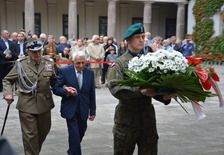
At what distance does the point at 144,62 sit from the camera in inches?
128

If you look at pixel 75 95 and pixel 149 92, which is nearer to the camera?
pixel 149 92

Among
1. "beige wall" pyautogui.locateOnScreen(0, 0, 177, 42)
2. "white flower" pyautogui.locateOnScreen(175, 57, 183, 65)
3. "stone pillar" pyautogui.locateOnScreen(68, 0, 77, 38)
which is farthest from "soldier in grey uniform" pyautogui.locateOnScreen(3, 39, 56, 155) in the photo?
"beige wall" pyautogui.locateOnScreen(0, 0, 177, 42)

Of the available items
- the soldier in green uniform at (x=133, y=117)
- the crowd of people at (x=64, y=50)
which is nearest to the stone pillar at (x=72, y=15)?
the crowd of people at (x=64, y=50)

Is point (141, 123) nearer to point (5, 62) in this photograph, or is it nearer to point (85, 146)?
point (85, 146)

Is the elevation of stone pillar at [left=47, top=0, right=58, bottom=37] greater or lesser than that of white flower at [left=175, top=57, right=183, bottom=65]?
greater

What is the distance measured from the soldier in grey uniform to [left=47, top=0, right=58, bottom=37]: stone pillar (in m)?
26.6

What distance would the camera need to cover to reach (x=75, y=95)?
4801 mm

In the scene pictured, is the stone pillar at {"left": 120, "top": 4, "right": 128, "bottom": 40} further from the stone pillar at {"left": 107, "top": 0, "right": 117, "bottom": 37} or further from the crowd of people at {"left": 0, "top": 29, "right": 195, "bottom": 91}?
the crowd of people at {"left": 0, "top": 29, "right": 195, "bottom": 91}

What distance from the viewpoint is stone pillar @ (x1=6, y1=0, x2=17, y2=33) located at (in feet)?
95.7

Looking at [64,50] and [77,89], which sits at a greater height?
[64,50]

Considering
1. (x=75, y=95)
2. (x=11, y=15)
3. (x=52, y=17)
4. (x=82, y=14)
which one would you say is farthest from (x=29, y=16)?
(x=75, y=95)

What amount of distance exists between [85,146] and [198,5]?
2461cm

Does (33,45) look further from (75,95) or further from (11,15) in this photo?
(11,15)

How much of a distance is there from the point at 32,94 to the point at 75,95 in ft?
1.87
